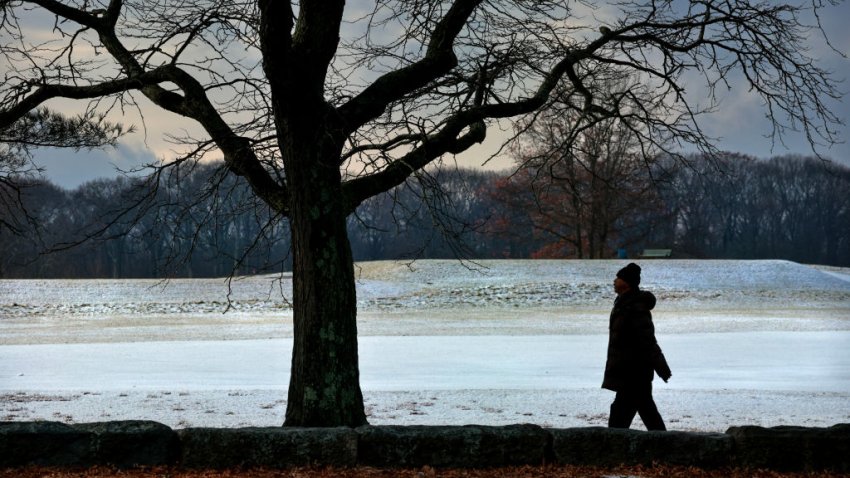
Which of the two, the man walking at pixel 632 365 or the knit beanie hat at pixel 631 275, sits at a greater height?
the knit beanie hat at pixel 631 275

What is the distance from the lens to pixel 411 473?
20.9ft

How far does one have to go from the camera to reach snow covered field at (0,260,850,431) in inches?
427

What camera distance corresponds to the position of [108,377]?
45.2 ft

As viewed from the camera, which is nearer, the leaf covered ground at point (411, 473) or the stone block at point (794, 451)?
the leaf covered ground at point (411, 473)

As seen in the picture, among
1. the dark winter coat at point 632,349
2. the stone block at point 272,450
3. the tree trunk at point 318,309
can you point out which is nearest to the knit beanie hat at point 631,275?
the dark winter coat at point 632,349

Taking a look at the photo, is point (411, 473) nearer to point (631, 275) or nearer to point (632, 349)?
point (632, 349)

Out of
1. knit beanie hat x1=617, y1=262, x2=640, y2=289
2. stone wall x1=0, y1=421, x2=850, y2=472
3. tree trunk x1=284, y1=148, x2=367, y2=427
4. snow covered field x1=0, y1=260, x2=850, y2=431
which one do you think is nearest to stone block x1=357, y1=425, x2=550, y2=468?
stone wall x1=0, y1=421, x2=850, y2=472

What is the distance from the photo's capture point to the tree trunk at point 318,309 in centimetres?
766

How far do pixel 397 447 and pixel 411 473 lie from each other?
0.27 meters

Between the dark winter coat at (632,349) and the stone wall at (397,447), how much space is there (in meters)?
1.09

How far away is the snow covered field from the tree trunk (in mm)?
2214

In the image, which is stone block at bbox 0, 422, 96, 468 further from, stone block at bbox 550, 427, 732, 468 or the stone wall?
stone block at bbox 550, 427, 732, 468

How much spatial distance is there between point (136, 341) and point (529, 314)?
1200 centimetres

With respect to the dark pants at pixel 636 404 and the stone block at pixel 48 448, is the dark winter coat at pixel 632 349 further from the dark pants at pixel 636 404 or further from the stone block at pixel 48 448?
the stone block at pixel 48 448
